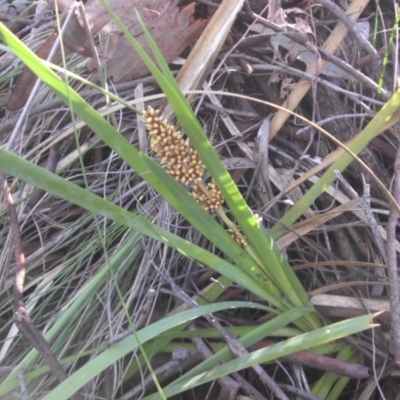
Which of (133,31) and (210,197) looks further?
(133,31)

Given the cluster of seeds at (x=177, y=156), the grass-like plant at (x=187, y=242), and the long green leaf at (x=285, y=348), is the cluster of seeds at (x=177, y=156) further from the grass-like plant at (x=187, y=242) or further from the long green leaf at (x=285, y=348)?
the long green leaf at (x=285, y=348)

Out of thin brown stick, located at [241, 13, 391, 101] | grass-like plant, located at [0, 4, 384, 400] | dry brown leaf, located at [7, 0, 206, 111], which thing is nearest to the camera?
grass-like plant, located at [0, 4, 384, 400]

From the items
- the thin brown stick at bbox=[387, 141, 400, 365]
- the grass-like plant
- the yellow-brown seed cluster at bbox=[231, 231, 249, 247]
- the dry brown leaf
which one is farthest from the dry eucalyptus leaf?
the thin brown stick at bbox=[387, 141, 400, 365]

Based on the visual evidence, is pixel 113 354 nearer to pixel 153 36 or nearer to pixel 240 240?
pixel 240 240

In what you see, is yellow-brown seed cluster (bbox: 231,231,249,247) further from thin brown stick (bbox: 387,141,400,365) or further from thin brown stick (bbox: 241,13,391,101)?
thin brown stick (bbox: 241,13,391,101)

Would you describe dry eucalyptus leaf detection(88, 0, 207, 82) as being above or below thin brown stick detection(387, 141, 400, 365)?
above

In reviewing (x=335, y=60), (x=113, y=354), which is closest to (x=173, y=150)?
(x=113, y=354)

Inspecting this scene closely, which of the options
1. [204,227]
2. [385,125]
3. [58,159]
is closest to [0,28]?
[204,227]
